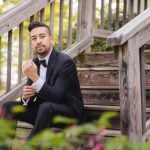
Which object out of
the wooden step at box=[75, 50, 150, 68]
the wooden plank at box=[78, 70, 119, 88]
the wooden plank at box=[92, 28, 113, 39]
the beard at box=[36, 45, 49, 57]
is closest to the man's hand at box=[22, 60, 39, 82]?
the beard at box=[36, 45, 49, 57]

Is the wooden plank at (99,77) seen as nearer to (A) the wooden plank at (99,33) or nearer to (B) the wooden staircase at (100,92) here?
(B) the wooden staircase at (100,92)

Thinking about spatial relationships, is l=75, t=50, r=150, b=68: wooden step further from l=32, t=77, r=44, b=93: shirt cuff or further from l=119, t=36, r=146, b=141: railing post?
l=119, t=36, r=146, b=141: railing post

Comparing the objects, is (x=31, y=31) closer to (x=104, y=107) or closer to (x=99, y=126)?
(x=104, y=107)

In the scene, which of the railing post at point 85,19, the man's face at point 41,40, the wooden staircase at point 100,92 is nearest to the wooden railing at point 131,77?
the wooden staircase at point 100,92

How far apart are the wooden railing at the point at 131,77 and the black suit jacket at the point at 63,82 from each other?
0.60 meters

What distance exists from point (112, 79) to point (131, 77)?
135 centimetres

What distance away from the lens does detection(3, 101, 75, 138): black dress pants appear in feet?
10.3

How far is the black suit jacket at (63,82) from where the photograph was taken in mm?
3389

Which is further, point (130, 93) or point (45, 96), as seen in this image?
point (45, 96)

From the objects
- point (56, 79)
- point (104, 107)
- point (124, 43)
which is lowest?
point (104, 107)

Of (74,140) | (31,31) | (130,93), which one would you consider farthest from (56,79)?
(74,140)

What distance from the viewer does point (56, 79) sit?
3.44 meters

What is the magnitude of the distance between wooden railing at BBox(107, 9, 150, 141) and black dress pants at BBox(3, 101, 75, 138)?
1.79 ft

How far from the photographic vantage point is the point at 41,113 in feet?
10.4
